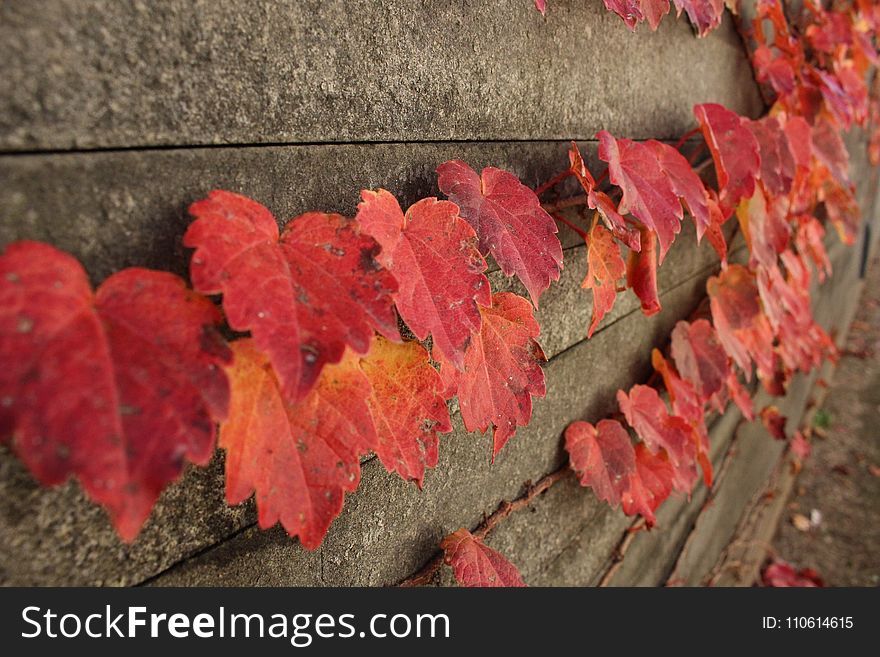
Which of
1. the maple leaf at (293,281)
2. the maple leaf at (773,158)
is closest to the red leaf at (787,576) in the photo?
the maple leaf at (773,158)

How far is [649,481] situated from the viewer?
132 cm

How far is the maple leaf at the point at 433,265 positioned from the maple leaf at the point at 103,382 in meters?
0.22

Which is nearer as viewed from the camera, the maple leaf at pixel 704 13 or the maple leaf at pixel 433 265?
the maple leaf at pixel 433 265

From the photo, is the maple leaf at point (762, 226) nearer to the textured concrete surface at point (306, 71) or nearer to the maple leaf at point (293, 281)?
the textured concrete surface at point (306, 71)

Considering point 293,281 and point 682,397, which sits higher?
point 293,281

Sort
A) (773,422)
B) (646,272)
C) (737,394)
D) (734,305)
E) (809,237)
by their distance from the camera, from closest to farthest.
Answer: (646,272)
(734,305)
(737,394)
(809,237)
(773,422)

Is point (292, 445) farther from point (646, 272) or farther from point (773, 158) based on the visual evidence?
point (773, 158)

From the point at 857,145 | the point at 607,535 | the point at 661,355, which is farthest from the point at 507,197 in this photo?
the point at 857,145

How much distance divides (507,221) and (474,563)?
1.65 feet

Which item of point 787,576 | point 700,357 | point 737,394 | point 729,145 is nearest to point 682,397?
point 700,357

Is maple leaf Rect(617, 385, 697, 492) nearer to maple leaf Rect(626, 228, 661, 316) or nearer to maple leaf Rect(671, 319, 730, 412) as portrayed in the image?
maple leaf Rect(671, 319, 730, 412)

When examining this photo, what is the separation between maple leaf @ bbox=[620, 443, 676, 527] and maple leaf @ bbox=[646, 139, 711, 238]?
554mm

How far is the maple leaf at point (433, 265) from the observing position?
2.03 feet

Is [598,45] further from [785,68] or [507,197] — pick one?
[785,68]
